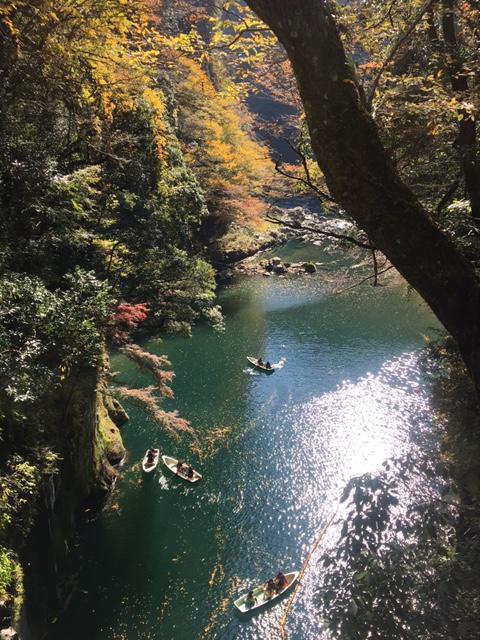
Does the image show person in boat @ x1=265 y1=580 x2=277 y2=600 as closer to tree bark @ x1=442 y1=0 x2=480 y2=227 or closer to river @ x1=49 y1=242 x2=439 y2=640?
river @ x1=49 y1=242 x2=439 y2=640

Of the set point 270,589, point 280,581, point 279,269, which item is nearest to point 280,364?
point 280,581

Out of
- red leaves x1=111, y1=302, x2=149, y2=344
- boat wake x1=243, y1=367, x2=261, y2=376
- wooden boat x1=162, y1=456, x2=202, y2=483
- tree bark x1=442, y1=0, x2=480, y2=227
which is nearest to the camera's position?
tree bark x1=442, y1=0, x2=480, y2=227

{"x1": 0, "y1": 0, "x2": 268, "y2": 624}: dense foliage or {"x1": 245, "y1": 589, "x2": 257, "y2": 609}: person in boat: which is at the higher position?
{"x1": 0, "y1": 0, "x2": 268, "y2": 624}: dense foliage

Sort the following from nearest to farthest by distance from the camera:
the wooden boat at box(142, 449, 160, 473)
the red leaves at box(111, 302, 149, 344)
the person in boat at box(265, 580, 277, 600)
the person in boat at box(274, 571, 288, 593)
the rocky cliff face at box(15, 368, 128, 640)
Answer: the rocky cliff face at box(15, 368, 128, 640)
the person in boat at box(265, 580, 277, 600)
the person in boat at box(274, 571, 288, 593)
the red leaves at box(111, 302, 149, 344)
the wooden boat at box(142, 449, 160, 473)

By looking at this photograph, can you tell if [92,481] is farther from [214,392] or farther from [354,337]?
[354,337]

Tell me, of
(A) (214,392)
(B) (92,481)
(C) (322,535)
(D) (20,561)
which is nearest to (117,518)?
(B) (92,481)

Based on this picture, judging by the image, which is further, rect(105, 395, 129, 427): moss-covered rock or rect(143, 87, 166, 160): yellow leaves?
rect(143, 87, 166, 160): yellow leaves

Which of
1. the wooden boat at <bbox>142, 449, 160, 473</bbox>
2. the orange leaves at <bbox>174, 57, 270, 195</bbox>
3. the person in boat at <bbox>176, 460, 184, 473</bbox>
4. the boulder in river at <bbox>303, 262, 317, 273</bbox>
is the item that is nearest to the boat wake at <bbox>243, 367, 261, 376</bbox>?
the wooden boat at <bbox>142, 449, 160, 473</bbox>

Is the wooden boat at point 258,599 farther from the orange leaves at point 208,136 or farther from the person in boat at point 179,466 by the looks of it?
the orange leaves at point 208,136
